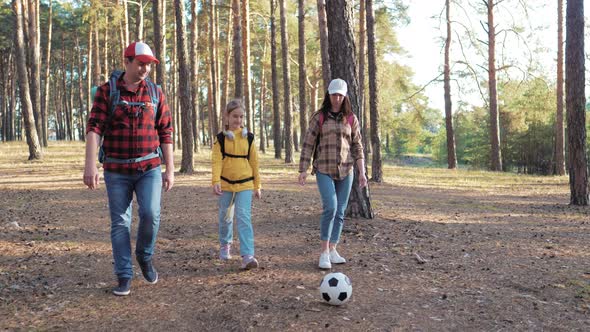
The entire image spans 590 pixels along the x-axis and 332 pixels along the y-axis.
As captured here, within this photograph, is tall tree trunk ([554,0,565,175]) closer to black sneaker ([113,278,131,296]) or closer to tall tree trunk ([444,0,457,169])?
tall tree trunk ([444,0,457,169])

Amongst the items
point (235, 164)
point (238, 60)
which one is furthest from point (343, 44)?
point (238, 60)

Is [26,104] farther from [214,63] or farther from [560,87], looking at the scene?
[560,87]

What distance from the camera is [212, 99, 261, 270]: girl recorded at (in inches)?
211

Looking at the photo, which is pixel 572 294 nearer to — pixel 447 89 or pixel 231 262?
pixel 231 262

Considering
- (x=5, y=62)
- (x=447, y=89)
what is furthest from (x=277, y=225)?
(x=5, y=62)

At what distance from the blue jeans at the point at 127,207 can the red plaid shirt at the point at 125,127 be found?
0.31 ft

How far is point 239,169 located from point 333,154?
3.82 ft

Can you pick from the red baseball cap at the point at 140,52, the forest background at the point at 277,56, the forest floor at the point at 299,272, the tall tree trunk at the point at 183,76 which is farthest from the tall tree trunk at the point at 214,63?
the red baseball cap at the point at 140,52

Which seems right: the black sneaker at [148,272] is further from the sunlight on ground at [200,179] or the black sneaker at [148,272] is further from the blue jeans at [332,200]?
the sunlight on ground at [200,179]

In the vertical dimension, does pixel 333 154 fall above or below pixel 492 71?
below

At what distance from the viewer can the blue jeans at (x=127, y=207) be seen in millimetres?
4281

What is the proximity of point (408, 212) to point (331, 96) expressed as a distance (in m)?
5.36

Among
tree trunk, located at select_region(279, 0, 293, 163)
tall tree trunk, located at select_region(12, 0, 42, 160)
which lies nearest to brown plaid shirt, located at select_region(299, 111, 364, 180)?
tree trunk, located at select_region(279, 0, 293, 163)

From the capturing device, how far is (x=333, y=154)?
5512 millimetres
